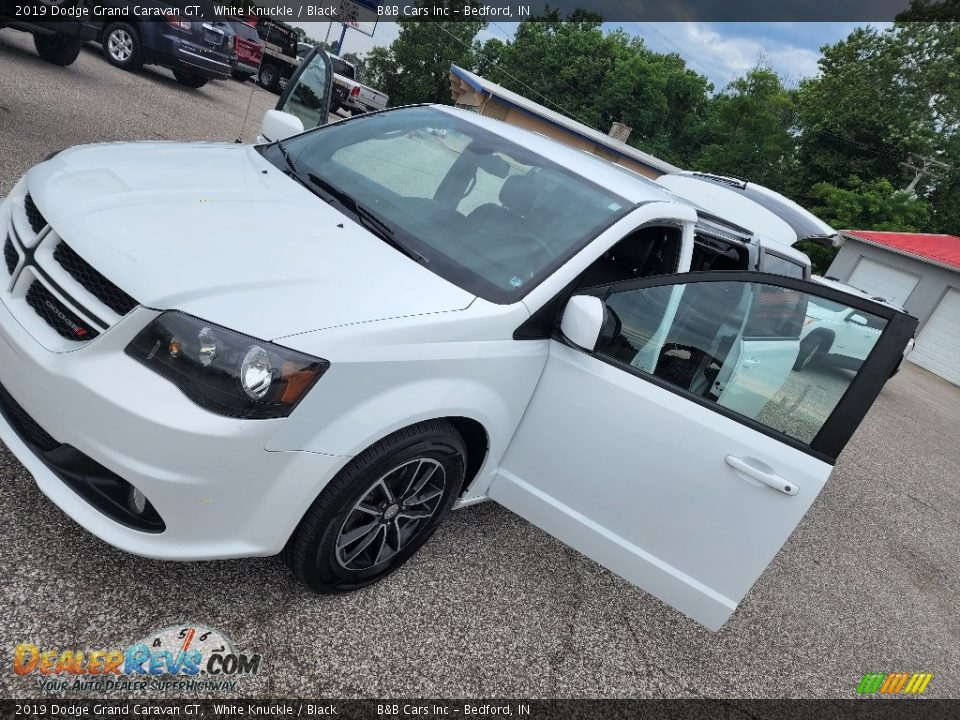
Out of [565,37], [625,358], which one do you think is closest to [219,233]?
[625,358]

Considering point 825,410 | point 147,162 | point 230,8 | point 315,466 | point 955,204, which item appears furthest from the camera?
point 955,204

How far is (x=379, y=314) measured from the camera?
2117 millimetres

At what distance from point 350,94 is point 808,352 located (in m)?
23.6

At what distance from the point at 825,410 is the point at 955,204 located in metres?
46.8

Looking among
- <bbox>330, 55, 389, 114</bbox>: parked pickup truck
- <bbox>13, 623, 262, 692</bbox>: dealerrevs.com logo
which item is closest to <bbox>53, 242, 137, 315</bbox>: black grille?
<bbox>13, 623, 262, 692</bbox>: dealerrevs.com logo

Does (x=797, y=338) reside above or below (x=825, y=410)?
above

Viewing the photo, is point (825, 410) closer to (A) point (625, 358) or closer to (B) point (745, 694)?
(A) point (625, 358)

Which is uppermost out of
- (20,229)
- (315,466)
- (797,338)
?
(797,338)

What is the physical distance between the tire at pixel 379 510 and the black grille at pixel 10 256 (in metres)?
1.31

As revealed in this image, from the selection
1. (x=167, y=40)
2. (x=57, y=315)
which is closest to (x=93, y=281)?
(x=57, y=315)

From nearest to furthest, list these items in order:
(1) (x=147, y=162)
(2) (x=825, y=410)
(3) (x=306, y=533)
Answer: (3) (x=306, y=533)
(2) (x=825, y=410)
(1) (x=147, y=162)

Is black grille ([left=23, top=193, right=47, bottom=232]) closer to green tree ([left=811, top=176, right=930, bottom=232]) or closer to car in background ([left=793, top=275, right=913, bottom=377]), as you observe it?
car in background ([left=793, top=275, right=913, bottom=377])

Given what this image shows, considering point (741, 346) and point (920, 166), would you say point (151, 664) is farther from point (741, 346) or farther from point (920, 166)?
point (920, 166)

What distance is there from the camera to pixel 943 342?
773 inches
